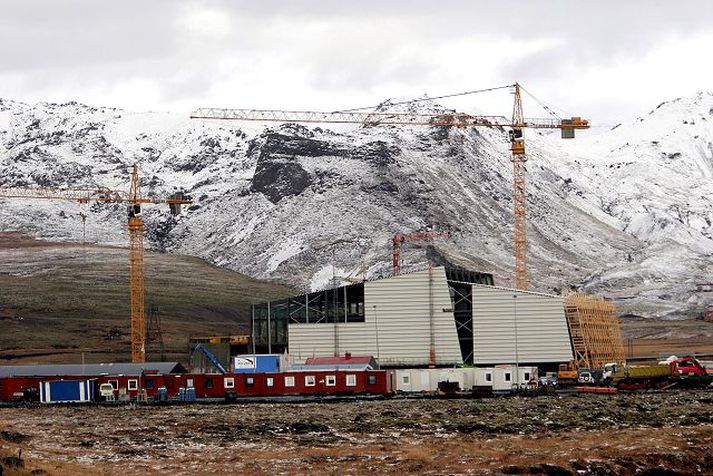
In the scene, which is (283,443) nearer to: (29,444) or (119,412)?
(29,444)

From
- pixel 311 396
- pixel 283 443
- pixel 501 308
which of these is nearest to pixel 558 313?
pixel 501 308

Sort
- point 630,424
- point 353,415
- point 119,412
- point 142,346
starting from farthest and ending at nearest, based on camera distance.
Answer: point 142,346
point 119,412
point 353,415
point 630,424

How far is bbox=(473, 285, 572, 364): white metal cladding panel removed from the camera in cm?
12244

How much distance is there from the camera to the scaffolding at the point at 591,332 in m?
133

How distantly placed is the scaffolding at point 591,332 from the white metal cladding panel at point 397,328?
16.5 metres

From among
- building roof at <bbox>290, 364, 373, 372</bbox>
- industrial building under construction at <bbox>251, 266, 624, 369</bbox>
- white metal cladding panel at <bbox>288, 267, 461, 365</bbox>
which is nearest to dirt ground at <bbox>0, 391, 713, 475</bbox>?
building roof at <bbox>290, 364, 373, 372</bbox>

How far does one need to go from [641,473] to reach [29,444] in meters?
28.0

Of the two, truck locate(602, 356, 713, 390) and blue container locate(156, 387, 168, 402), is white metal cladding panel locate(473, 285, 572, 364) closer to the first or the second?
truck locate(602, 356, 713, 390)

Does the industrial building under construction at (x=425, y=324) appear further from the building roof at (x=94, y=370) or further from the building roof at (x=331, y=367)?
the building roof at (x=331, y=367)

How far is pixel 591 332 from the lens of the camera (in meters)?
136

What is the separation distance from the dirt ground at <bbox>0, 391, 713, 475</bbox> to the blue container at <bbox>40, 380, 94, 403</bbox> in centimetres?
1314

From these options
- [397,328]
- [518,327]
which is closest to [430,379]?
[397,328]

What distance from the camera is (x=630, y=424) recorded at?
6719 cm

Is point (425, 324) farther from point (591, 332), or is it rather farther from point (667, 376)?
point (667, 376)
